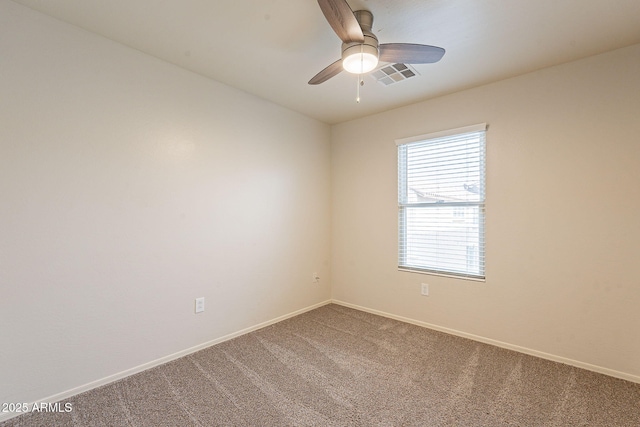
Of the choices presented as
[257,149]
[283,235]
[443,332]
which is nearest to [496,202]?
[443,332]

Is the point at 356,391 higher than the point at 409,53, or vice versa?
the point at 409,53

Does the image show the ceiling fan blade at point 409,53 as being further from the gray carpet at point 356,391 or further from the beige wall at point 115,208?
the gray carpet at point 356,391

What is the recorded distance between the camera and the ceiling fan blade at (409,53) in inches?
70.8

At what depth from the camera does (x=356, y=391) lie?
6.73 ft

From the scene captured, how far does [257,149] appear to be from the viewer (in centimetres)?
318

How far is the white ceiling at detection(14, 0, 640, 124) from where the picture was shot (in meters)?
1.80

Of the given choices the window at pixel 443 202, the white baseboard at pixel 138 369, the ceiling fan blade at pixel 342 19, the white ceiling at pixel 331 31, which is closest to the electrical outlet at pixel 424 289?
the window at pixel 443 202

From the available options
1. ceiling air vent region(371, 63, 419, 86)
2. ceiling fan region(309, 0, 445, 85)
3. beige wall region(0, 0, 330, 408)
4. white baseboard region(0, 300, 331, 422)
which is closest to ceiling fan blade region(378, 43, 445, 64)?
ceiling fan region(309, 0, 445, 85)

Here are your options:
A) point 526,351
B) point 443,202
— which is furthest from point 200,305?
point 526,351

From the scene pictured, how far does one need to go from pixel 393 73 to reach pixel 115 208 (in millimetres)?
2559

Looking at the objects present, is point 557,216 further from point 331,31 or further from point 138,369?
point 138,369

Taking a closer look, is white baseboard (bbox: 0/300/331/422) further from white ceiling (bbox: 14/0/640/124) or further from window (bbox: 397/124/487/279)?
white ceiling (bbox: 14/0/640/124)

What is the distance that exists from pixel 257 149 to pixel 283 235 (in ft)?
3.41

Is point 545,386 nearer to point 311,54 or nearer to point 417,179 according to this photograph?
point 417,179
